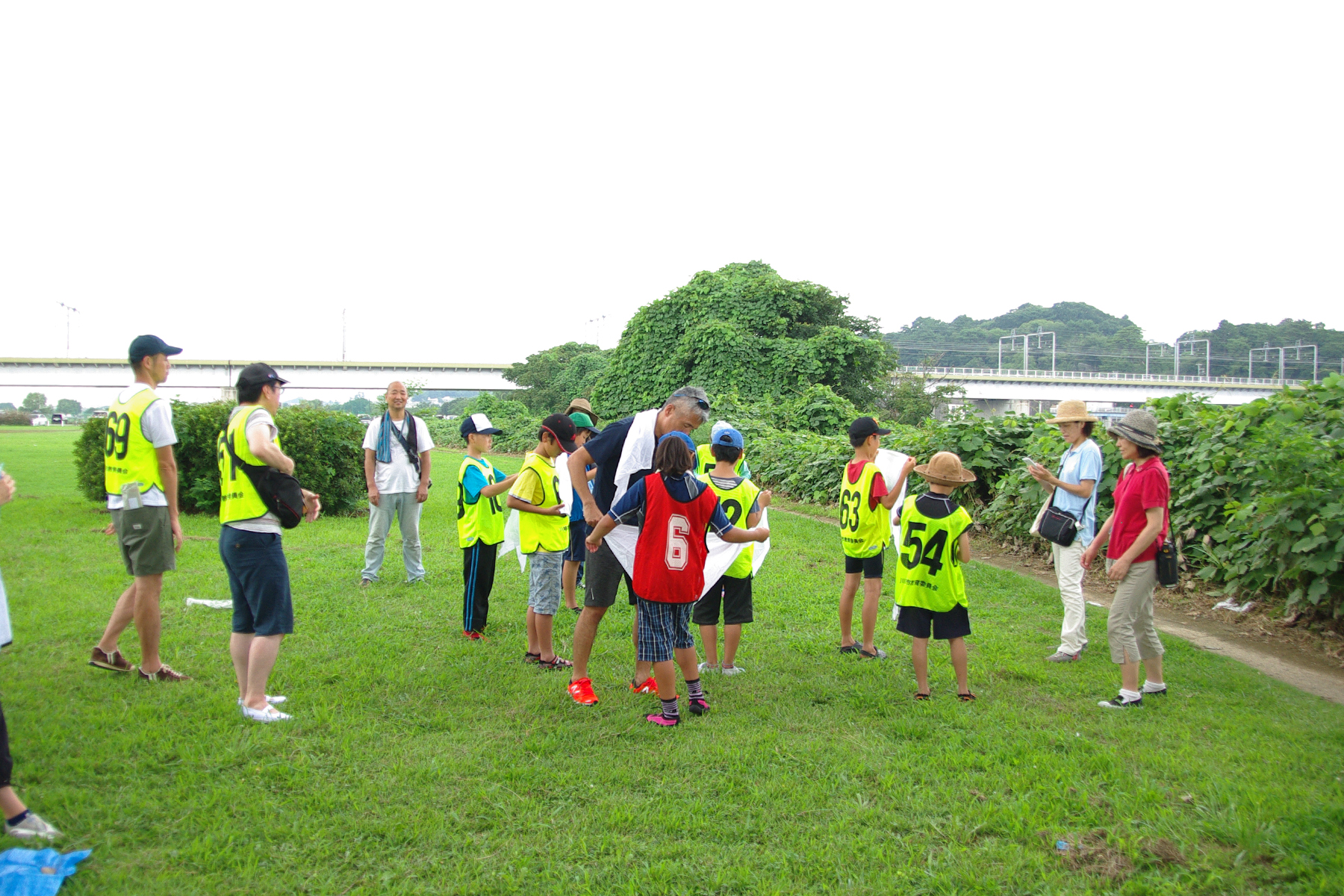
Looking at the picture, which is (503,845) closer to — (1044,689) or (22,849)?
(22,849)

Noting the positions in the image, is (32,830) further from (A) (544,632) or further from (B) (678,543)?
(B) (678,543)

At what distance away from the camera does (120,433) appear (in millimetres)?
4539

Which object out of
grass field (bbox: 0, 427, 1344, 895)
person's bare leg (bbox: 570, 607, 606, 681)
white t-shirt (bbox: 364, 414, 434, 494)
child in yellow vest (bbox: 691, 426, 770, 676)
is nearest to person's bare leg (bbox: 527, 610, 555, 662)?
grass field (bbox: 0, 427, 1344, 895)

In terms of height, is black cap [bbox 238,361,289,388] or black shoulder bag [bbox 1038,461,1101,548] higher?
black cap [bbox 238,361,289,388]

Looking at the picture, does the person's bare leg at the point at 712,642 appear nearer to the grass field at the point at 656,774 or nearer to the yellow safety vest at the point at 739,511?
the grass field at the point at 656,774

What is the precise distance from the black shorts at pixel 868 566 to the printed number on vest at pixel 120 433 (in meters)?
4.67

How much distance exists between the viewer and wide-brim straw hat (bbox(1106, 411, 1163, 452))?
4.80 m

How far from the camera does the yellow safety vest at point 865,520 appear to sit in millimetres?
5648

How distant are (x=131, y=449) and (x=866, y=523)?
4.64m

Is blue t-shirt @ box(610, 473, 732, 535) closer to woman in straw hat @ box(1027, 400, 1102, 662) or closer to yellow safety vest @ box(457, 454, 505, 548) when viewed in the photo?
yellow safety vest @ box(457, 454, 505, 548)

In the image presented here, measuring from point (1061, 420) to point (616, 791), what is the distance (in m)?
4.30

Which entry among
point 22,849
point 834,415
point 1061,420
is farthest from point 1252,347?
point 22,849

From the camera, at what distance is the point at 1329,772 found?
12.7 feet

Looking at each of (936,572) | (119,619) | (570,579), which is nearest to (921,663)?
(936,572)
